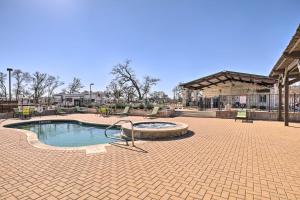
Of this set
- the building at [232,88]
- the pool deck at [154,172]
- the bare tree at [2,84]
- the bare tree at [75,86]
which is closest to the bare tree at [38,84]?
the bare tree at [2,84]

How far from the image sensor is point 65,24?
10.7m

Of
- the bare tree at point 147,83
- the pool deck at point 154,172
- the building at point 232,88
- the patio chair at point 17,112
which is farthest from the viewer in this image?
the bare tree at point 147,83

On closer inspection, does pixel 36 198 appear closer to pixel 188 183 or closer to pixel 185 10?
pixel 188 183

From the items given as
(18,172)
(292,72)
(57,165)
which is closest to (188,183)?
(57,165)

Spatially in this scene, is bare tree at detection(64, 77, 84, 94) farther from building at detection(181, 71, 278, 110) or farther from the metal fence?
the metal fence

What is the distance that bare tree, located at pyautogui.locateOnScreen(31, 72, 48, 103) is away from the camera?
148 feet

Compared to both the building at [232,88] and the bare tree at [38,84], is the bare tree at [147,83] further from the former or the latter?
the bare tree at [38,84]

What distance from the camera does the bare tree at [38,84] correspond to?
45.0 meters

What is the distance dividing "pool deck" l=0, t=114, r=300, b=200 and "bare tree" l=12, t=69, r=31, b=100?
45359 mm

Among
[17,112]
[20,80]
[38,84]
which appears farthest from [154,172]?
[20,80]

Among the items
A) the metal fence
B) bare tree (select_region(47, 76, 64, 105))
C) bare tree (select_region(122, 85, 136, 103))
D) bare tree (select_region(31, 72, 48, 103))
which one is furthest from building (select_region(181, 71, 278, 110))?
bare tree (select_region(47, 76, 64, 105))

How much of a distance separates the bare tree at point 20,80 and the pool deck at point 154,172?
149 ft

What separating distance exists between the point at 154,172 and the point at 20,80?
5077 cm

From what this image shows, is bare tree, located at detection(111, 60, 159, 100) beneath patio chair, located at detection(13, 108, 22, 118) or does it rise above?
above
